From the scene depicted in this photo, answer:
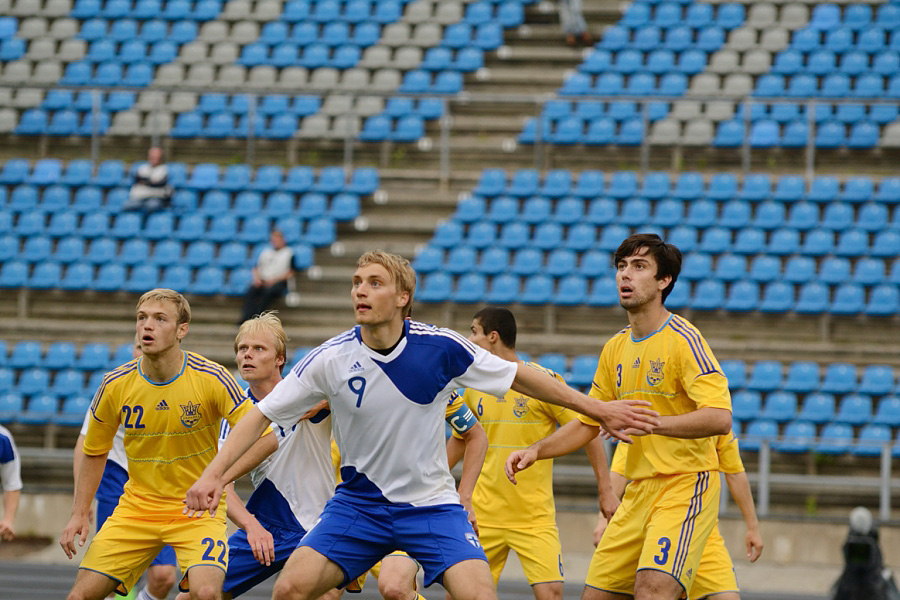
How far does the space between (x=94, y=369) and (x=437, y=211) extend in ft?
18.8

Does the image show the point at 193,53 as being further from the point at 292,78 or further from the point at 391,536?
the point at 391,536

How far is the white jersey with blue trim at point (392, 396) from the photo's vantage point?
569 centimetres

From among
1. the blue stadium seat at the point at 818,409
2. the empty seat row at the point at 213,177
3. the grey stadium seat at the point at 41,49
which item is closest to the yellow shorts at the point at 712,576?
the blue stadium seat at the point at 818,409

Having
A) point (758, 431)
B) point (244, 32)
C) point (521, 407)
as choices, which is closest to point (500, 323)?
point (521, 407)

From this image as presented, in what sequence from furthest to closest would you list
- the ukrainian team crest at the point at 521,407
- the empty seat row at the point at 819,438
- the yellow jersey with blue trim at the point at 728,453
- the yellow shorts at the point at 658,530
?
the empty seat row at the point at 819,438 < the ukrainian team crest at the point at 521,407 < the yellow jersey with blue trim at the point at 728,453 < the yellow shorts at the point at 658,530

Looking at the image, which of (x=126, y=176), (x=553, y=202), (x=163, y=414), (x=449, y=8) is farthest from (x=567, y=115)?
(x=163, y=414)

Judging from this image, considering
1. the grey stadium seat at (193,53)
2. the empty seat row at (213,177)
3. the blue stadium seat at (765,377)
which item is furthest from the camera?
the grey stadium seat at (193,53)

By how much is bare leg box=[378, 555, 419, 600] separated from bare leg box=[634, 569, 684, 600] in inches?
51.5

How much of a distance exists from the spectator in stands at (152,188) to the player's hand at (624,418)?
504 inches

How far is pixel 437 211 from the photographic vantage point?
17.7 meters

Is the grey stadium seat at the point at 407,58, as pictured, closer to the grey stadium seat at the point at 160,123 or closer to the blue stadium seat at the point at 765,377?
the grey stadium seat at the point at 160,123

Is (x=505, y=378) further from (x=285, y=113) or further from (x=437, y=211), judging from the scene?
(x=285, y=113)

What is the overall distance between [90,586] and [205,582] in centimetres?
68

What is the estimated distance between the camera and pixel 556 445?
6391mm
